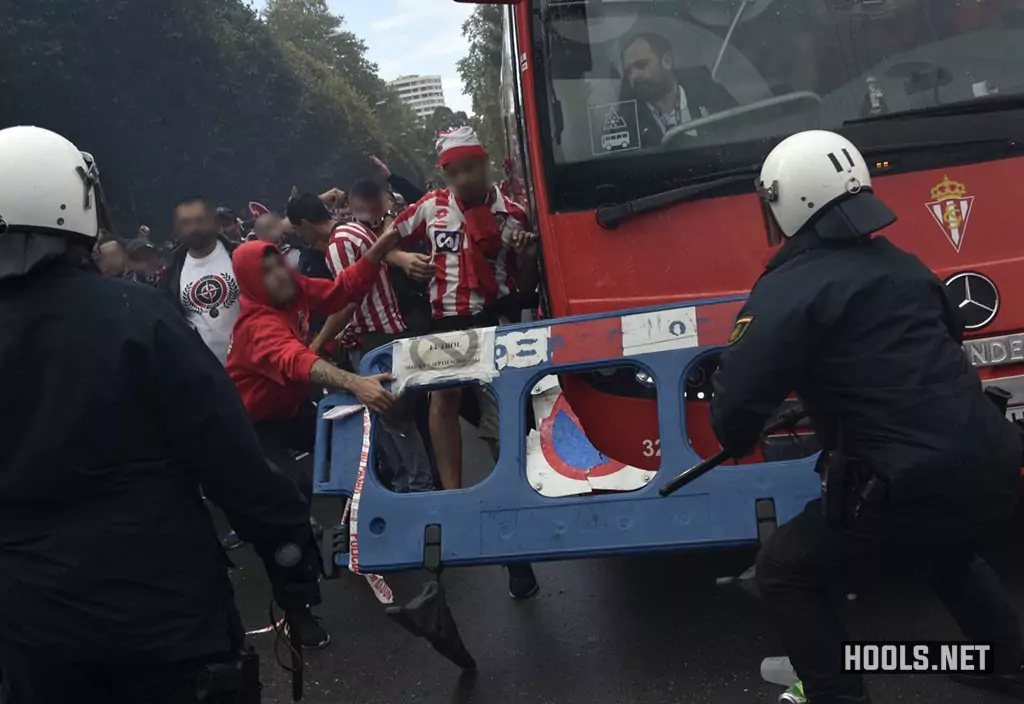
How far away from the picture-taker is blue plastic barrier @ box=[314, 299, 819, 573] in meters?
3.72

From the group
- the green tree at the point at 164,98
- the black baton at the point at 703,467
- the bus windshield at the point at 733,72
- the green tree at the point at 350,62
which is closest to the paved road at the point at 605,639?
the black baton at the point at 703,467

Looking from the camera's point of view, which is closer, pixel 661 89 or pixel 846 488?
pixel 846 488

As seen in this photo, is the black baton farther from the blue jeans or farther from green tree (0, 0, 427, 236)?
green tree (0, 0, 427, 236)

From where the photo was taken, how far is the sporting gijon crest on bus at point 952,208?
4148 millimetres

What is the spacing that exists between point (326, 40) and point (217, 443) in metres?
79.7

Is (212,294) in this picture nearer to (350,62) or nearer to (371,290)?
(371,290)

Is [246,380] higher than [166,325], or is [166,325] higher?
[166,325]

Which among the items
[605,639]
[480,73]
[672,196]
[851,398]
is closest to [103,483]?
[851,398]

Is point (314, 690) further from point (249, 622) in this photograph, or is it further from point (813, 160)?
point (813, 160)

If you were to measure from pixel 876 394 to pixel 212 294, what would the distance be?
4.00 m

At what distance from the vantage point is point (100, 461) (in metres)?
2.30

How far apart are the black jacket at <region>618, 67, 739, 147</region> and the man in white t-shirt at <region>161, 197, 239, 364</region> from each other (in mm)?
2355

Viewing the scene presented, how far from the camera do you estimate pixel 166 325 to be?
2.35 meters

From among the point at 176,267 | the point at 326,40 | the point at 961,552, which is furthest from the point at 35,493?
the point at 326,40
